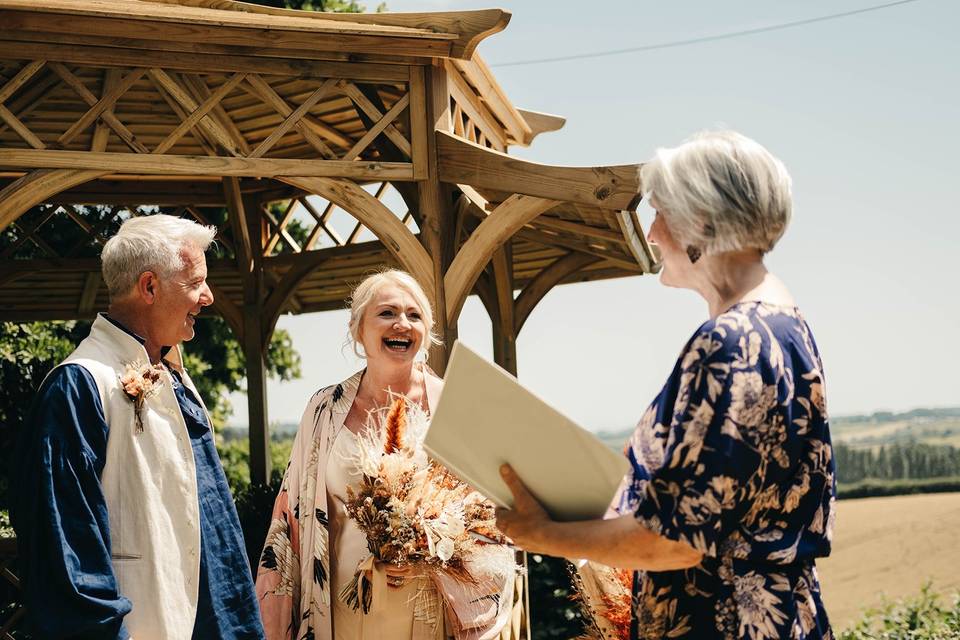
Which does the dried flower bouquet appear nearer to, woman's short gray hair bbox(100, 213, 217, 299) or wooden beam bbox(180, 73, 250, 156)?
woman's short gray hair bbox(100, 213, 217, 299)

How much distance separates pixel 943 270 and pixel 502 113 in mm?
31995

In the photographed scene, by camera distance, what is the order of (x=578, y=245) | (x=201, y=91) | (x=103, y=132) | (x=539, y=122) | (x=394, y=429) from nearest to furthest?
(x=394, y=429) → (x=201, y=91) → (x=103, y=132) → (x=578, y=245) → (x=539, y=122)

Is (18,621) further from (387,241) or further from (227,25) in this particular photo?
(227,25)

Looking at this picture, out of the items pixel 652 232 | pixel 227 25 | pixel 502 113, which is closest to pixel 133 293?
pixel 652 232

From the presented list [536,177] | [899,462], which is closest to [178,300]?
[536,177]

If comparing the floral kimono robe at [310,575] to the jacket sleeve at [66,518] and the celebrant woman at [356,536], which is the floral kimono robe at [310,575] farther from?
the jacket sleeve at [66,518]

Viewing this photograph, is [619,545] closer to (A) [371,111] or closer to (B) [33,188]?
(B) [33,188]

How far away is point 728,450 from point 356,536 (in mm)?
1968

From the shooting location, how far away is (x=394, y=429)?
3.58m

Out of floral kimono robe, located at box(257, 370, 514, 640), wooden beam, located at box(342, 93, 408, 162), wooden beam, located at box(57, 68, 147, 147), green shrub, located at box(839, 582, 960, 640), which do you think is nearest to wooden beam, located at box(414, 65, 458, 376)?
wooden beam, located at box(342, 93, 408, 162)

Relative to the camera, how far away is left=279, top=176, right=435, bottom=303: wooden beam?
252 inches

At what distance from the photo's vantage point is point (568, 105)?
1618 inches

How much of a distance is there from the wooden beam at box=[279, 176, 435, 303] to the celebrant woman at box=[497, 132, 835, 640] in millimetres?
4322

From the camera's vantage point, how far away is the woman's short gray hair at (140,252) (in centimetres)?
312
